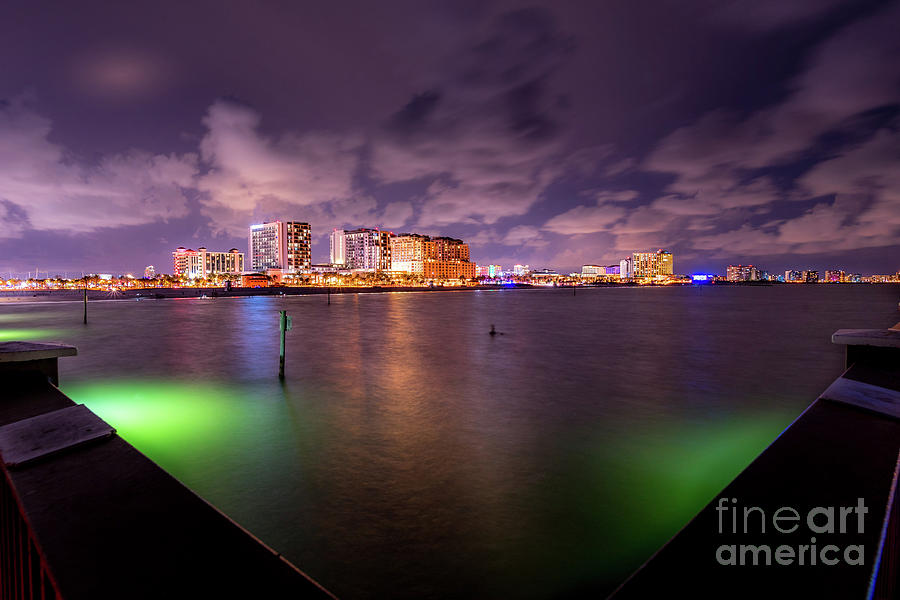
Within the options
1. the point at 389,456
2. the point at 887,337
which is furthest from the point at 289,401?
the point at 887,337

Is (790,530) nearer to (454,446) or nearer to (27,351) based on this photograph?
(454,446)

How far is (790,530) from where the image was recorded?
3.27 m

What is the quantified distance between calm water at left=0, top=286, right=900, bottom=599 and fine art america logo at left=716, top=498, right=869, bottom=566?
2.38 m

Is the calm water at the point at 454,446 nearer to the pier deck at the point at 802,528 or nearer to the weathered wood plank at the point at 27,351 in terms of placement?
the pier deck at the point at 802,528

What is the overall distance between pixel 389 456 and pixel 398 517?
A: 2.44 meters

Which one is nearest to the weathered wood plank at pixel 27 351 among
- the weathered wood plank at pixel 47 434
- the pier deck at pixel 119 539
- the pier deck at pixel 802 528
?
the weathered wood plank at pixel 47 434

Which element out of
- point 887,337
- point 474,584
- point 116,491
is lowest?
point 474,584

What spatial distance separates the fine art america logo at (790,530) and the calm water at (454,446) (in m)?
2.38

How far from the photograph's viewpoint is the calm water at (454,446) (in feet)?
18.4

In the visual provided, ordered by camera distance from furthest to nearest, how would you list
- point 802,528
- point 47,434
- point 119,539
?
point 47,434, point 802,528, point 119,539

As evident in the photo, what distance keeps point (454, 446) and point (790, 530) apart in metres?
6.77

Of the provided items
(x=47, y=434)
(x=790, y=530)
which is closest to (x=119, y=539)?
(x=47, y=434)

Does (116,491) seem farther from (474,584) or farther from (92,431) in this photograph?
(474,584)

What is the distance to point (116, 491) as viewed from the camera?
139 inches
